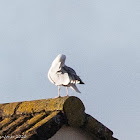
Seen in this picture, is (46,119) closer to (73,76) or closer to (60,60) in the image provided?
(73,76)

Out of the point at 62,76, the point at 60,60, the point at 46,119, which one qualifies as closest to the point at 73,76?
the point at 62,76

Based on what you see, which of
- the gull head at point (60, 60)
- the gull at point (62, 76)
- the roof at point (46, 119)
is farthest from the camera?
the gull head at point (60, 60)

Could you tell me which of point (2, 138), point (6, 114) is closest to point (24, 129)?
point (2, 138)

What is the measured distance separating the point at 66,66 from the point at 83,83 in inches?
14.4

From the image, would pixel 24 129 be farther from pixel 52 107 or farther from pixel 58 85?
pixel 58 85

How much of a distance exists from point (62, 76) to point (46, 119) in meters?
1.29

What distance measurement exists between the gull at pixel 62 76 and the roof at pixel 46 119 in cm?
64

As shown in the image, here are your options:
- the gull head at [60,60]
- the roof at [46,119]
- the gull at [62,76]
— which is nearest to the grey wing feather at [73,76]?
the gull at [62,76]

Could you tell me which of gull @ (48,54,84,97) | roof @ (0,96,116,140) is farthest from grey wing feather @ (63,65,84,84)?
roof @ (0,96,116,140)

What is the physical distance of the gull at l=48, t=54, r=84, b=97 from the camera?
828cm

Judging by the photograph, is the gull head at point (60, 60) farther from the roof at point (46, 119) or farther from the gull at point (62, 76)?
the roof at point (46, 119)

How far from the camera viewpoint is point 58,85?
835 cm

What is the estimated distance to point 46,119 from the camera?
23.5 feet

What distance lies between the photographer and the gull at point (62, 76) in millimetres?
8278
